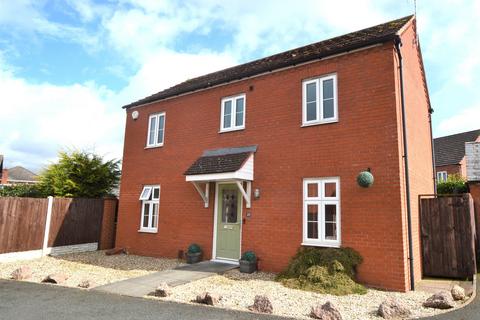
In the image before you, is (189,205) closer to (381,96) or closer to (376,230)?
(376,230)

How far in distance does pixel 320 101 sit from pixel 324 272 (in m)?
4.33

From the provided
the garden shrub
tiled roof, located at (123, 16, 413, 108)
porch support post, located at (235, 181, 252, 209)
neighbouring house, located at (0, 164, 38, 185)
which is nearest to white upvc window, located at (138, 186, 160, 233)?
tiled roof, located at (123, 16, 413, 108)

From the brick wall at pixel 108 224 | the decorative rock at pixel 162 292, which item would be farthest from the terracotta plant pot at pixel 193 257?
the brick wall at pixel 108 224

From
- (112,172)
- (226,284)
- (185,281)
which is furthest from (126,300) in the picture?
(112,172)

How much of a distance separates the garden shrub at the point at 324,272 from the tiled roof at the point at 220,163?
2.91 meters

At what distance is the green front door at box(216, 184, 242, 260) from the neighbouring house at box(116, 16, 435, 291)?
3 centimetres

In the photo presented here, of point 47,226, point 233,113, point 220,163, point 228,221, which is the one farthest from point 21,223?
point 233,113

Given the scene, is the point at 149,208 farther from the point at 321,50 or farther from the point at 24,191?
the point at 24,191

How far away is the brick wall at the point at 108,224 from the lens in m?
13.8

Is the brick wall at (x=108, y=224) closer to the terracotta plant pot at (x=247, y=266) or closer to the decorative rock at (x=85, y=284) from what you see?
the decorative rock at (x=85, y=284)

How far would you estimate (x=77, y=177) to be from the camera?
15.4 m

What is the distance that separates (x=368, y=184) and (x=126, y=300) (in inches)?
222

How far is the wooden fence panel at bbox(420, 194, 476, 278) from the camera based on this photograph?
8.34 m

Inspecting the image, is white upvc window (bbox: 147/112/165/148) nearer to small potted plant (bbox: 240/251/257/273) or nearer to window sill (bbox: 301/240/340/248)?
small potted plant (bbox: 240/251/257/273)
